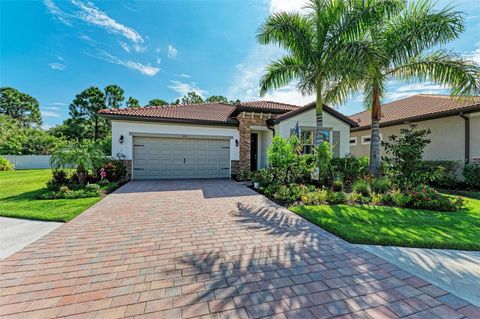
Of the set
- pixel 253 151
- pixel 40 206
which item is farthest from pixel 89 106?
pixel 40 206

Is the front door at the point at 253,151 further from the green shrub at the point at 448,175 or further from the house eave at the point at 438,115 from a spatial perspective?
the green shrub at the point at 448,175

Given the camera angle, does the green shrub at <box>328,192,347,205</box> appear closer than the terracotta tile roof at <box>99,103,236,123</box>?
Yes

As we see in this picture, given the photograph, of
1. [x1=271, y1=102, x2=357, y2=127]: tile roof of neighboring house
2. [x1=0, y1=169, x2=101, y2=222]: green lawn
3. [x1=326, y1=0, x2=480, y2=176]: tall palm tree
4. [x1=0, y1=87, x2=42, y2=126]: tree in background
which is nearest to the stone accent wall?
[x1=271, y1=102, x2=357, y2=127]: tile roof of neighboring house

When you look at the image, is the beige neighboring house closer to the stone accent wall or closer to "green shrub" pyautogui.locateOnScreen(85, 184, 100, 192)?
the stone accent wall

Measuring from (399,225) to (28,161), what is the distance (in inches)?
1143

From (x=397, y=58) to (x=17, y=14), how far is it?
572 inches

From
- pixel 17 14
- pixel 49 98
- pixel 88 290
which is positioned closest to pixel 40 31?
pixel 17 14

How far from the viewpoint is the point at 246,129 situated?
12.6 metres

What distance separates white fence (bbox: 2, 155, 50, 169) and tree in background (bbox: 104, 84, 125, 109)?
13879 mm

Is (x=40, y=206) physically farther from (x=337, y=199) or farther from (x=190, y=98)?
(x=190, y=98)

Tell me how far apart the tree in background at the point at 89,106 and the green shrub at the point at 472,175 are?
38559 millimetres

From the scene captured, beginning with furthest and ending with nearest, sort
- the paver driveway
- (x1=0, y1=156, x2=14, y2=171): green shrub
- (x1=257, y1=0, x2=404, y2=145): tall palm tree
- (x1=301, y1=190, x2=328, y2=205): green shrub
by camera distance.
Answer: (x1=0, y1=156, x2=14, y2=171): green shrub < (x1=257, y1=0, x2=404, y2=145): tall palm tree < (x1=301, y1=190, x2=328, y2=205): green shrub < the paver driveway

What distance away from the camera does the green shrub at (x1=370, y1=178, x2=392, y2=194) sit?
26.6ft

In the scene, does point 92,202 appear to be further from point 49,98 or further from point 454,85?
point 49,98
